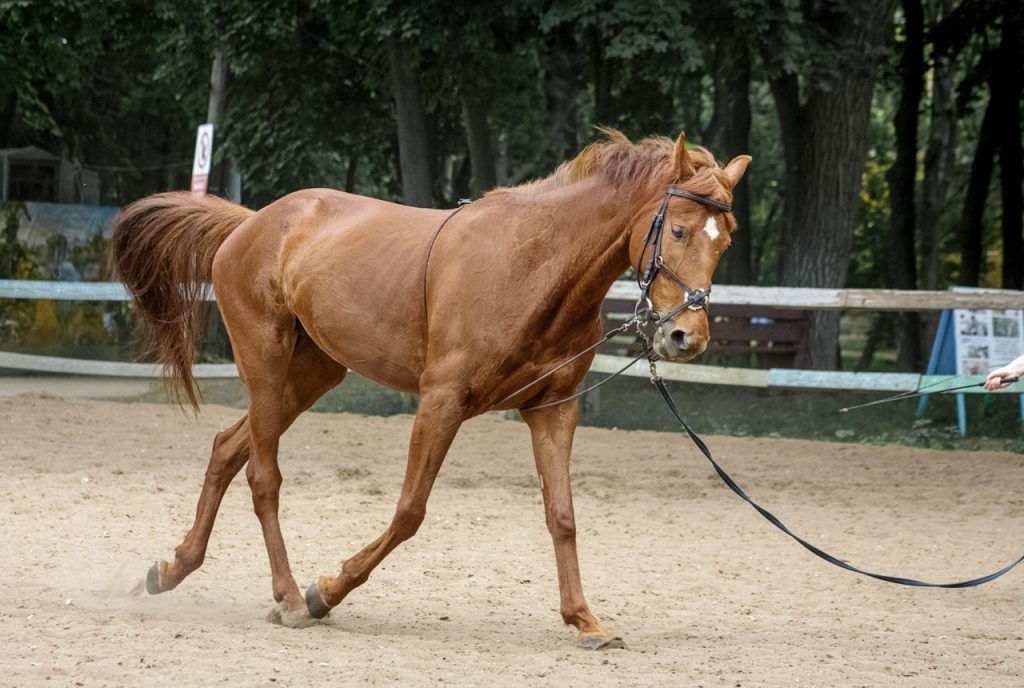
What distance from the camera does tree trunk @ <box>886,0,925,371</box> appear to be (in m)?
16.6

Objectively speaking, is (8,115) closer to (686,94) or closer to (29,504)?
(686,94)

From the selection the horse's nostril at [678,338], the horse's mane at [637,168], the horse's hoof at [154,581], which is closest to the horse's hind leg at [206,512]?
the horse's hoof at [154,581]

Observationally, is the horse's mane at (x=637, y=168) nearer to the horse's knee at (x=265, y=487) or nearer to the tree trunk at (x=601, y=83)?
the horse's knee at (x=265, y=487)

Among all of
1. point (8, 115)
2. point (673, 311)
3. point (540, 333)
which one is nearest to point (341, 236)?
point (540, 333)

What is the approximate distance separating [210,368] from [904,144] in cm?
1006

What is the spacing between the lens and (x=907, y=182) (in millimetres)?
16844

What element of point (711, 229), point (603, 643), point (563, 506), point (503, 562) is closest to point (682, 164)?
point (711, 229)

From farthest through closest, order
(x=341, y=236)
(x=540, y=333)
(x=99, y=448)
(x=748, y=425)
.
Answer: (x=748, y=425)
(x=99, y=448)
(x=341, y=236)
(x=540, y=333)

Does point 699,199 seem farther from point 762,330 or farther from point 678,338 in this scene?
point 762,330

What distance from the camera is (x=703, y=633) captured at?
557 centimetres

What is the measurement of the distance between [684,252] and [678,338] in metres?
0.36

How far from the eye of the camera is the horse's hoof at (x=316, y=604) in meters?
5.50

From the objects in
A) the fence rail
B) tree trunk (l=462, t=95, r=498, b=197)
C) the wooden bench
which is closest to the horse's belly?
the fence rail

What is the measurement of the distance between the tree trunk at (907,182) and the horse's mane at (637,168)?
40.1ft
